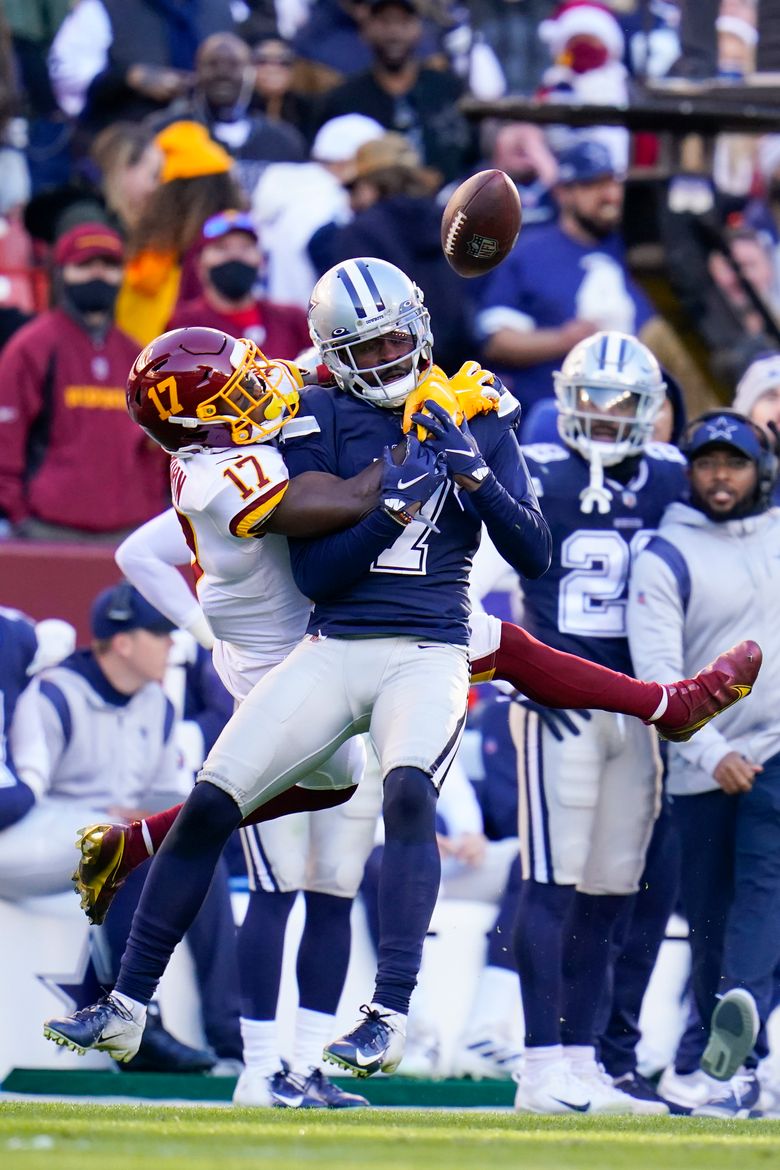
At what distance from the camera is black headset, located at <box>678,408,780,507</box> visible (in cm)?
657

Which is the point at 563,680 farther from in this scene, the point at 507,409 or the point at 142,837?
the point at 142,837

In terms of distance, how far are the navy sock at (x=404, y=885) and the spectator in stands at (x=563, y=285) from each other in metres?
4.49

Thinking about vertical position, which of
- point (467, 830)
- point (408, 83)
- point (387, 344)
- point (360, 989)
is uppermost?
point (408, 83)

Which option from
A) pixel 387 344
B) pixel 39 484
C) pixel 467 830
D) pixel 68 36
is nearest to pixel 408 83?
pixel 68 36

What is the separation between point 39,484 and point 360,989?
257 cm

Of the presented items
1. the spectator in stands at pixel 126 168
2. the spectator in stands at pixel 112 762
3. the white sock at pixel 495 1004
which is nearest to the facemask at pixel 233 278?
the spectator in stands at pixel 126 168

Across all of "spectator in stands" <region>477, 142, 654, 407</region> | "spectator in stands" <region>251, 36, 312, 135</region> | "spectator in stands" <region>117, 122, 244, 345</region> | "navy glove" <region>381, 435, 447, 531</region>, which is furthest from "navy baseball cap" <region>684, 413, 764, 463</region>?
"spectator in stands" <region>251, 36, 312, 135</region>

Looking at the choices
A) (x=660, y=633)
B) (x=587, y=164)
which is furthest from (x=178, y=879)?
(x=587, y=164)

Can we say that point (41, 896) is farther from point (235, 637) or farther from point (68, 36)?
point (68, 36)

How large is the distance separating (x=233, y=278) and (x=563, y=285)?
1.57m

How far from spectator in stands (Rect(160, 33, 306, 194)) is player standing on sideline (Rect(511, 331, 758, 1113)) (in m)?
3.87

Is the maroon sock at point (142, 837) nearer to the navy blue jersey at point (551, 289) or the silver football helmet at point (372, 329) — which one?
the silver football helmet at point (372, 329)

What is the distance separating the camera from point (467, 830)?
299 inches

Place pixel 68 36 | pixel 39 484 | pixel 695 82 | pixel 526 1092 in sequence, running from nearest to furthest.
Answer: pixel 526 1092 → pixel 39 484 → pixel 695 82 → pixel 68 36
